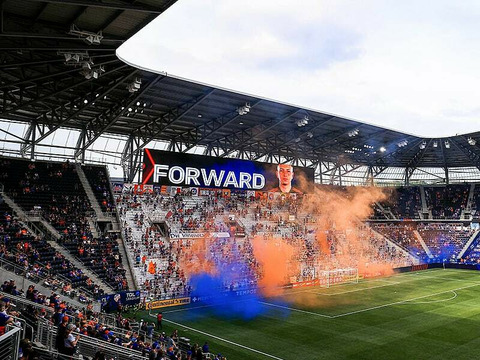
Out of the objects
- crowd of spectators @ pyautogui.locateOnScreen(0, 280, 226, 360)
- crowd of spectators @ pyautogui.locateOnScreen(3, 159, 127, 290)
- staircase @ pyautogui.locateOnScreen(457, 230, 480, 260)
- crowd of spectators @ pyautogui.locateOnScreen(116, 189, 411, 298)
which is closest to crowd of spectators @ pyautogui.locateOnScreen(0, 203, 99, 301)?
crowd of spectators @ pyautogui.locateOnScreen(3, 159, 127, 290)

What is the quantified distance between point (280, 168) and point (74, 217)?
20.9 m

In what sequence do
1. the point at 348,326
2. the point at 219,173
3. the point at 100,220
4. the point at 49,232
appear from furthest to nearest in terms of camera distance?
the point at 219,173 → the point at 100,220 → the point at 49,232 → the point at 348,326

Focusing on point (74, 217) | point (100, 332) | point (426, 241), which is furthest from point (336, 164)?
point (100, 332)

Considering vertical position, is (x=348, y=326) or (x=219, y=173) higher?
(x=219, y=173)

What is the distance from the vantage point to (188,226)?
4166 cm

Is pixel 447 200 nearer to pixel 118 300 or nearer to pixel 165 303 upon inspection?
→ pixel 165 303

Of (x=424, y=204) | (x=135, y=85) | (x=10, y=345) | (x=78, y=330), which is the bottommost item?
(x=78, y=330)

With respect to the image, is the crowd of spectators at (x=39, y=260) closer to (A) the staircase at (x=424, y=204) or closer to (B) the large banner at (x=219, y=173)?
(B) the large banner at (x=219, y=173)

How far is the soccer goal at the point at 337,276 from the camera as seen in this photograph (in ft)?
137

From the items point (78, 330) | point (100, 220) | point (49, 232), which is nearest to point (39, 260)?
point (49, 232)

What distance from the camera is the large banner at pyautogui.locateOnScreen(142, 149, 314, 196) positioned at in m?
37.2

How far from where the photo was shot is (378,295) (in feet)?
119

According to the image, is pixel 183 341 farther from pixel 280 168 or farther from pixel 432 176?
pixel 432 176

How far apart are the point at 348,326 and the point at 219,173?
65.4 ft
